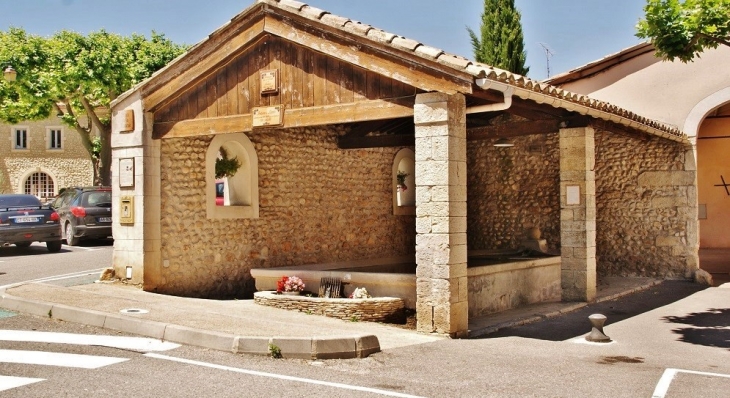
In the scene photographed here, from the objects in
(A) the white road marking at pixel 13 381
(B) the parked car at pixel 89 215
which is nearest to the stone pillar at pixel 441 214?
(A) the white road marking at pixel 13 381

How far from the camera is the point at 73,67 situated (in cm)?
2594

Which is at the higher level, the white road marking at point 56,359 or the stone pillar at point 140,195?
the stone pillar at point 140,195

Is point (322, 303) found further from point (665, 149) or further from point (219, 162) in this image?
point (665, 149)

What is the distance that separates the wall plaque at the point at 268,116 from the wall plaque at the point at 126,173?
7.82ft

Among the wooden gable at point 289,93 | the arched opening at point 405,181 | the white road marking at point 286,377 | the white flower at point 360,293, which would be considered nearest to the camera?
the white road marking at point 286,377

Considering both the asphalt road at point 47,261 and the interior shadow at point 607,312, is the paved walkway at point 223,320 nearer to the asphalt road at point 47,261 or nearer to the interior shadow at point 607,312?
the interior shadow at point 607,312

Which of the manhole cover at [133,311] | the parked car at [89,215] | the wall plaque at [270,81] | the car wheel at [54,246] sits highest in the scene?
the wall plaque at [270,81]

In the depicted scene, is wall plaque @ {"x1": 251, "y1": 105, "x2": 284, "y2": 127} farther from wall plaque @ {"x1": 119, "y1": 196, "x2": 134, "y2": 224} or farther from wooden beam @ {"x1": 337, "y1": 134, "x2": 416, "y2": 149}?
wooden beam @ {"x1": 337, "y1": 134, "x2": 416, "y2": 149}

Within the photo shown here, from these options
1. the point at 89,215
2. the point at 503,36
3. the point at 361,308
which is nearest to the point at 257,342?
the point at 361,308

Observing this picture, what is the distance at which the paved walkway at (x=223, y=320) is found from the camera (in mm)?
7016

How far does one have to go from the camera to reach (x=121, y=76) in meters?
26.5

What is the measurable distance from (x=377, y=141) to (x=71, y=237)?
30.6 feet

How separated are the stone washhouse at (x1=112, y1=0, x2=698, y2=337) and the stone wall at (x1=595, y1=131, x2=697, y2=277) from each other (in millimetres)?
28

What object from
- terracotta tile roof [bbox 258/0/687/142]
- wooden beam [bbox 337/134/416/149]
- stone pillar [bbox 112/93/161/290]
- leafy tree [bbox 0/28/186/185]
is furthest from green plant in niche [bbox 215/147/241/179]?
leafy tree [bbox 0/28/186/185]
